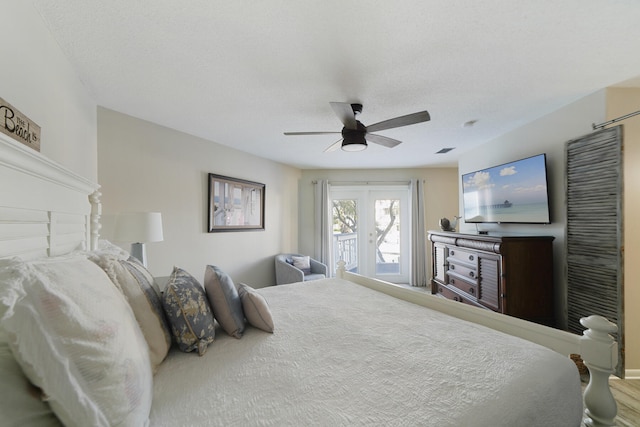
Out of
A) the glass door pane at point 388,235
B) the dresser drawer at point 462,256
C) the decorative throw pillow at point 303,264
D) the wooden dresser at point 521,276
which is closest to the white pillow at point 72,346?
the wooden dresser at point 521,276

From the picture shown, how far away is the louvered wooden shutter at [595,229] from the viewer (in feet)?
6.23

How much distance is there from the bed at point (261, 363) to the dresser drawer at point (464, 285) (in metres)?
1.58

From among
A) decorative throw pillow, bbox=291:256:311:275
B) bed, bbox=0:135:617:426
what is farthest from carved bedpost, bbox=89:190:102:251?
decorative throw pillow, bbox=291:256:311:275

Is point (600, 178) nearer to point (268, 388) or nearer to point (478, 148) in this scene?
point (478, 148)

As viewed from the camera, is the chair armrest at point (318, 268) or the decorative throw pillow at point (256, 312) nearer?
the decorative throw pillow at point (256, 312)

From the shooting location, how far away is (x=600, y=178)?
2025mm

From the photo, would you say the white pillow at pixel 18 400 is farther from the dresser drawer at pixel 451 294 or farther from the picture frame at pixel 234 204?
the dresser drawer at pixel 451 294

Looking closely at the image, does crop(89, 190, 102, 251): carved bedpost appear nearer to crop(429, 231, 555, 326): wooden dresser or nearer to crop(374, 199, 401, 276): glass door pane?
crop(429, 231, 555, 326): wooden dresser

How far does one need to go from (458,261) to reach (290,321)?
2519 mm

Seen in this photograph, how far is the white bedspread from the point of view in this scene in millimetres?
754

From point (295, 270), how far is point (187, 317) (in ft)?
9.02

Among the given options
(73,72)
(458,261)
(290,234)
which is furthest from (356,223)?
(73,72)

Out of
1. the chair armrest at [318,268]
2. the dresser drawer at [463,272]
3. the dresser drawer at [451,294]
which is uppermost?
the dresser drawer at [463,272]

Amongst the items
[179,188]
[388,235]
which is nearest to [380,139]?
[179,188]
